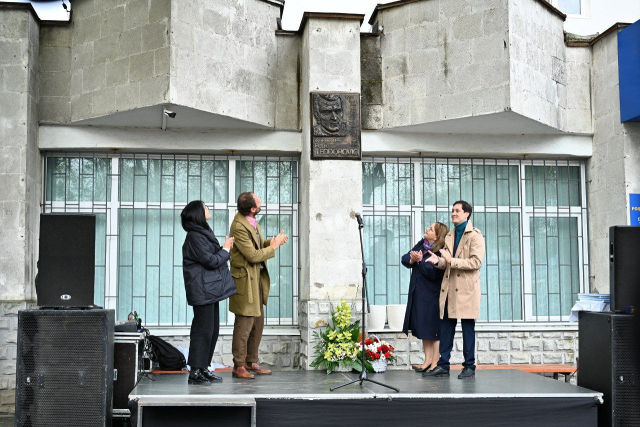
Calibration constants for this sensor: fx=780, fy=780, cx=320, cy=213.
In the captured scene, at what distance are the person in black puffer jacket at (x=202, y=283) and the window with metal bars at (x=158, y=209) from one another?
2.83 m

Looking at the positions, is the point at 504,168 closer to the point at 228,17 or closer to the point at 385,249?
the point at 385,249

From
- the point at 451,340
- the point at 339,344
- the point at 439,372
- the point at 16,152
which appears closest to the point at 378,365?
the point at 339,344

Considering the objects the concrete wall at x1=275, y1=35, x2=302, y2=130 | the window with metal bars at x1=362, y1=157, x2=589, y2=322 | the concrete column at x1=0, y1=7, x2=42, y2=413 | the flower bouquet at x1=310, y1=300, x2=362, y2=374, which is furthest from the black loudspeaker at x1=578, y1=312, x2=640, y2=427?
the concrete column at x1=0, y1=7, x2=42, y2=413

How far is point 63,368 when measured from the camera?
21.1 ft

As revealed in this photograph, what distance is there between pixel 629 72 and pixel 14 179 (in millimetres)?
7482

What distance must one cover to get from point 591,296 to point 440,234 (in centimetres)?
165

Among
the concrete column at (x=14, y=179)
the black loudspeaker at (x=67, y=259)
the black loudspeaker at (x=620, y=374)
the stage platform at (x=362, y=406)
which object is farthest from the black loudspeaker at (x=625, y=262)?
the concrete column at (x=14, y=179)

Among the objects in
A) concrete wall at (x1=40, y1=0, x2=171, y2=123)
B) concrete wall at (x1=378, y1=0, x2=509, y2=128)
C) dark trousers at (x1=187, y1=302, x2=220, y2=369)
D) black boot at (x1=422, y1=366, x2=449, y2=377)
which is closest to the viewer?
dark trousers at (x1=187, y1=302, x2=220, y2=369)

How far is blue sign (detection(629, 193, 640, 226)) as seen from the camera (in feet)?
31.7

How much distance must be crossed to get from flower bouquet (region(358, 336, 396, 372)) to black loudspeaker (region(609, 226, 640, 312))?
108 inches

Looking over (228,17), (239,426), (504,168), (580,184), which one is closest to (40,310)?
(239,426)

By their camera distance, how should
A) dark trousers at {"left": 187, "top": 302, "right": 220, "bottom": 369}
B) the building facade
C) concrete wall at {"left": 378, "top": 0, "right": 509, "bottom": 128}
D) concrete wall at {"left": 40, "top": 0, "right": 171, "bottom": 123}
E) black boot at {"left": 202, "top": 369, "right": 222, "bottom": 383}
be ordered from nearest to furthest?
dark trousers at {"left": 187, "top": 302, "right": 220, "bottom": 369}, black boot at {"left": 202, "top": 369, "right": 222, "bottom": 383}, concrete wall at {"left": 40, "top": 0, "right": 171, "bottom": 123}, the building facade, concrete wall at {"left": 378, "top": 0, "right": 509, "bottom": 128}

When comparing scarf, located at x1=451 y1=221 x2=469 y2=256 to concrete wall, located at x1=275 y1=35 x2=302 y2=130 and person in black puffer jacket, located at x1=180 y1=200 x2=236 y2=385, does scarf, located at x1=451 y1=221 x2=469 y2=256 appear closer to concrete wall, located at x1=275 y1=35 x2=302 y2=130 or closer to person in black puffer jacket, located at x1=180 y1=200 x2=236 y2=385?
person in black puffer jacket, located at x1=180 y1=200 x2=236 y2=385

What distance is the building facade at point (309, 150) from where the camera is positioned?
9.12 m
